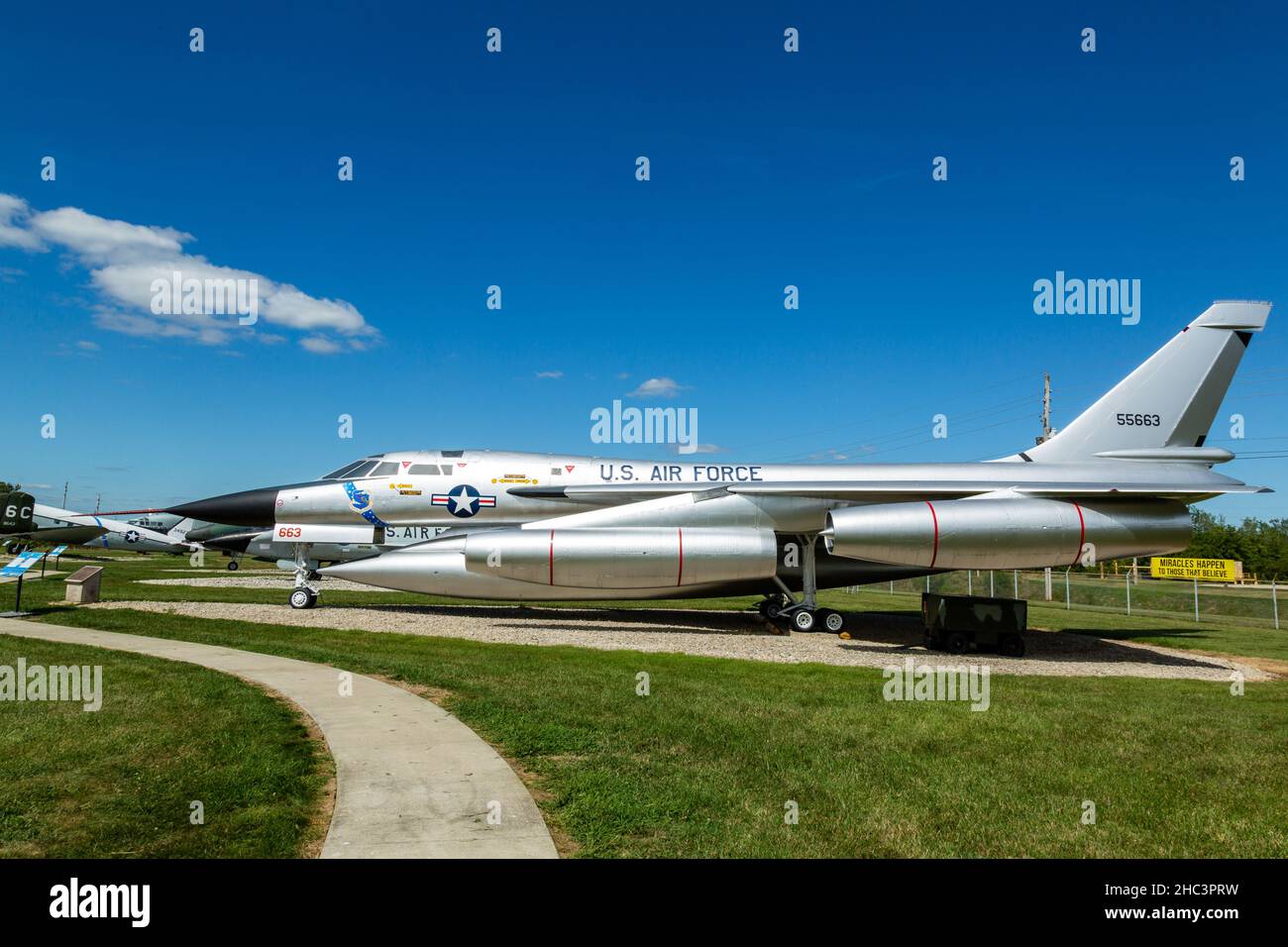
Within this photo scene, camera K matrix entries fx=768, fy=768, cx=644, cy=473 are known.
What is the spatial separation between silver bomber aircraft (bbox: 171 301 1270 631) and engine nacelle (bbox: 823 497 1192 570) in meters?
0.04

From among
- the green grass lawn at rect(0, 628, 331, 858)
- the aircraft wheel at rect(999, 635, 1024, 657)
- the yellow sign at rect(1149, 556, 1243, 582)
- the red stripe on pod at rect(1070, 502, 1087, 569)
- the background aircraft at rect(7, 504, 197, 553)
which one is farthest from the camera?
the background aircraft at rect(7, 504, 197, 553)

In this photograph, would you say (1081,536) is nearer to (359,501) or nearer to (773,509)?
(773,509)

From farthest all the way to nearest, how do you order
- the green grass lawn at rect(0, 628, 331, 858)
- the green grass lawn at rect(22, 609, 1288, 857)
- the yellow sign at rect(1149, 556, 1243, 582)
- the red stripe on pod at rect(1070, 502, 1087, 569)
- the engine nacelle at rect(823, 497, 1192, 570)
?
the yellow sign at rect(1149, 556, 1243, 582), the red stripe on pod at rect(1070, 502, 1087, 569), the engine nacelle at rect(823, 497, 1192, 570), the green grass lawn at rect(22, 609, 1288, 857), the green grass lawn at rect(0, 628, 331, 858)

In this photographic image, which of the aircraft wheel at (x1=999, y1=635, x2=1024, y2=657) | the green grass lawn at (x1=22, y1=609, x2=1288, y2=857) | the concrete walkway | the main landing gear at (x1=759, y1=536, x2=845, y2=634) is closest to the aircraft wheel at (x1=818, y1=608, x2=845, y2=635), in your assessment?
the main landing gear at (x1=759, y1=536, x2=845, y2=634)

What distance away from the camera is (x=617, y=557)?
16.6 metres

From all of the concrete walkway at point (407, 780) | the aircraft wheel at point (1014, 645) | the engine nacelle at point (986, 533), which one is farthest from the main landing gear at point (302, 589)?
the aircraft wheel at point (1014, 645)

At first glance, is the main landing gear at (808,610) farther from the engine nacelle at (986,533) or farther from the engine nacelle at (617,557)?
the engine nacelle at (986,533)

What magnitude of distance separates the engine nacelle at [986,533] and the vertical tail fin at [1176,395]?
10.0 feet

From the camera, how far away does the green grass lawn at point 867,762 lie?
15.6 ft

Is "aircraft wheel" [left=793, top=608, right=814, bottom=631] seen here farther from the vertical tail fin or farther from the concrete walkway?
the concrete walkway

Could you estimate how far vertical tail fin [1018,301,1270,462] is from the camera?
18.3 meters

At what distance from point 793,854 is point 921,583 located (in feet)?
140

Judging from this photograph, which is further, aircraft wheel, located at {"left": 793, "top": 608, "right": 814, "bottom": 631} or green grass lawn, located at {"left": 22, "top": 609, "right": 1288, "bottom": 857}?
aircraft wheel, located at {"left": 793, "top": 608, "right": 814, "bottom": 631}
